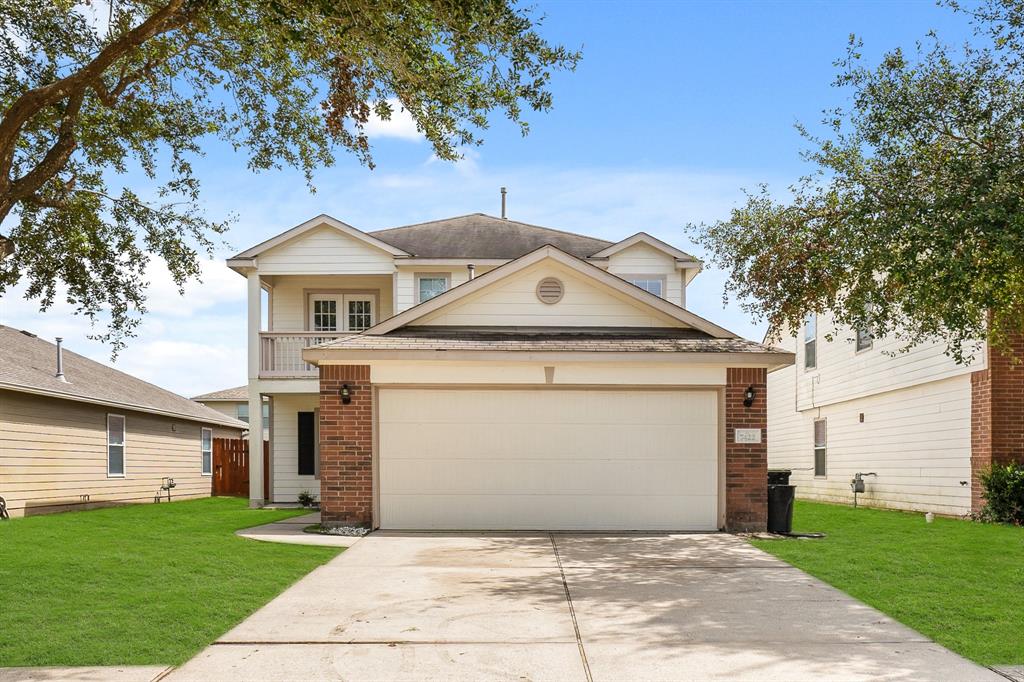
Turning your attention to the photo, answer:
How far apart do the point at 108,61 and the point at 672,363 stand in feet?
27.7

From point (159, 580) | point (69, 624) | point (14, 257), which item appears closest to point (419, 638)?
point (69, 624)

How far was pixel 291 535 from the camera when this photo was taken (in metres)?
13.5

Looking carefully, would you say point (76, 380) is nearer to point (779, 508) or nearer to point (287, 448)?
point (287, 448)

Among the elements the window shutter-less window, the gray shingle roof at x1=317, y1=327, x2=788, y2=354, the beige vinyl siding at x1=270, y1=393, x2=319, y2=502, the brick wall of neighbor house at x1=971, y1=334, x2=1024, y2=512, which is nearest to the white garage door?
the gray shingle roof at x1=317, y1=327, x2=788, y2=354

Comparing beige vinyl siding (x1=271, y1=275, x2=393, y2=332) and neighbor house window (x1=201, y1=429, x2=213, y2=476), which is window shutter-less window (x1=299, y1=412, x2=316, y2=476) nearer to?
beige vinyl siding (x1=271, y1=275, x2=393, y2=332)

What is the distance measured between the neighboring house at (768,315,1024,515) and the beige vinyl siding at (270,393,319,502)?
438 inches

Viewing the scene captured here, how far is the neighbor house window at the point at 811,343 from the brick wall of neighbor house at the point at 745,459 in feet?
36.0

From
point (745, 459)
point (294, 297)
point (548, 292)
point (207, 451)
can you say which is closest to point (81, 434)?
point (294, 297)

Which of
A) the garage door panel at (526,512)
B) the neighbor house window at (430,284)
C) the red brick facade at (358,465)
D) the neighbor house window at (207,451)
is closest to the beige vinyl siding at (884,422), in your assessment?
the red brick facade at (358,465)

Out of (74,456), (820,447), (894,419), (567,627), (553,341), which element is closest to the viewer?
(567,627)

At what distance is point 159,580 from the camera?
9.21m

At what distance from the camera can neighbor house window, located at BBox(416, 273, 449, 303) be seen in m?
20.9

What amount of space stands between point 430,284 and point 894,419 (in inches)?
425

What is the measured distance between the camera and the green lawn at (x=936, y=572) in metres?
7.11
